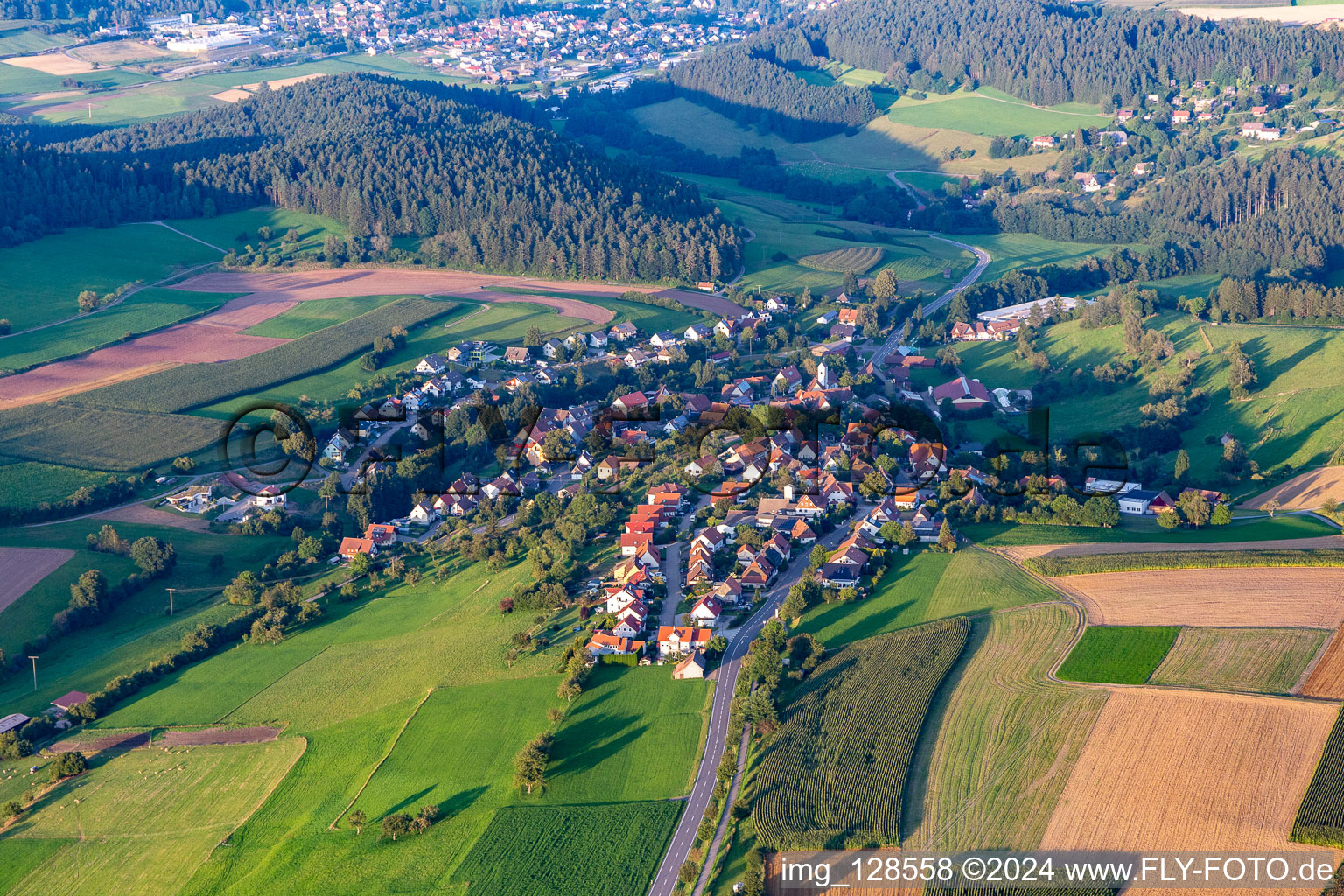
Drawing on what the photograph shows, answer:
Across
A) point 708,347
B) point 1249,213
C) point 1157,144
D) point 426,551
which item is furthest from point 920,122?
point 426,551

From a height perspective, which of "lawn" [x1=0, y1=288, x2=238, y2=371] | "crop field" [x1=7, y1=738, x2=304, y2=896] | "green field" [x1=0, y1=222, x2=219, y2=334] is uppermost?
"green field" [x1=0, y1=222, x2=219, y2=334]

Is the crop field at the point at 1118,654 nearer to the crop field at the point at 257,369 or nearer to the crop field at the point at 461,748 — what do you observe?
the crop field at the point at 461,748

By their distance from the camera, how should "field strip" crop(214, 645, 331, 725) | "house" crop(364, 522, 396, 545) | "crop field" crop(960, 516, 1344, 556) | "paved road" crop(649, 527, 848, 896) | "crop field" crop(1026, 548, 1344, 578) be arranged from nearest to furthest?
"paved road" crop(649, 527, 848, 896)
"field strip" crop(214, 645, 331, 725)
"crop field" crop(1026, 548, 1344, 578)
"crop field" crop(960, 516, 1344, 556)
"house" crop(364, 522, 396, 545)

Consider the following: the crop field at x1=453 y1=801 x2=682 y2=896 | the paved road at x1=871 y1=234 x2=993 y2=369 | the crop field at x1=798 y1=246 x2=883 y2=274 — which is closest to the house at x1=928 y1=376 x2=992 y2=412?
the paved road at x1=871 y1=234 x2=993 y2=369

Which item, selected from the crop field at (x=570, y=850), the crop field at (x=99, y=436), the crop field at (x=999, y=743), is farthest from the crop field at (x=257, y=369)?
the crop field at (x=999, y=743)

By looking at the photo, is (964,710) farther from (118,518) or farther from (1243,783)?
(118,518)

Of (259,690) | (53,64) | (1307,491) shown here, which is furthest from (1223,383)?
(53,64)

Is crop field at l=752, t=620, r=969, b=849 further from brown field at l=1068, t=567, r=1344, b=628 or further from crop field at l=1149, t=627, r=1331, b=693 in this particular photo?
crop field at l=1149, t=627, r=1331, b=693
